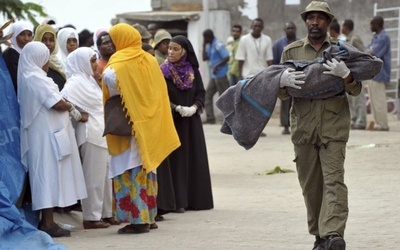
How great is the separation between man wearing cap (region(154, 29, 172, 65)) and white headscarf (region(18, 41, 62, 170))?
240cm

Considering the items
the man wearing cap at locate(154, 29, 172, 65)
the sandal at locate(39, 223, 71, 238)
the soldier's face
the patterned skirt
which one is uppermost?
the soldier's face

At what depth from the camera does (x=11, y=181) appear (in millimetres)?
9992

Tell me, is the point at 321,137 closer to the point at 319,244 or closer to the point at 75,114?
the point at 319,244

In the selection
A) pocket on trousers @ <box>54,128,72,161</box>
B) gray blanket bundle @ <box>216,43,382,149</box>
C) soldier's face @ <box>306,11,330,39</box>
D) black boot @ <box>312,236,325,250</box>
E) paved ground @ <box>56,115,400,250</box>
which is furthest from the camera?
pocket on trousers @ <box>54,128,72,161</box>

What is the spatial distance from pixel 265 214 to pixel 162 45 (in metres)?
2.20

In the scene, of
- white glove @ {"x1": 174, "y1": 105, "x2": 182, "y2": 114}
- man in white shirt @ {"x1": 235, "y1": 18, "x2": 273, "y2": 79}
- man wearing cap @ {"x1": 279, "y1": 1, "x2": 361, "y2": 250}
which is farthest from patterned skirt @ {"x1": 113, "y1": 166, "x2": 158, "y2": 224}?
man in white shirt @ {"x1": 235, "y1": 18, "x2": 273, "y2": 79}

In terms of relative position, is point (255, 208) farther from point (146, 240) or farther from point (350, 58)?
point (350, 58)

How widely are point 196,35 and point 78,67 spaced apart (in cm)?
1469

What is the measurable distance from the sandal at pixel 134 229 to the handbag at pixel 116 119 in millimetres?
806

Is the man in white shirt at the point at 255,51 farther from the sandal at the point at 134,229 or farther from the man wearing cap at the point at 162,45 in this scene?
the sandal at the point at 134,229

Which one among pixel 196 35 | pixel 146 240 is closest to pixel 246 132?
pixel 146 240

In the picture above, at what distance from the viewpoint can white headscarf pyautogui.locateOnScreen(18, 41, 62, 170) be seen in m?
10.3

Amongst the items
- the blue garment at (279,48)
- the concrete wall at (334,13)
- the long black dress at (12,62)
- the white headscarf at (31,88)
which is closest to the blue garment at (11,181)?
the white headscarf at (31,88)

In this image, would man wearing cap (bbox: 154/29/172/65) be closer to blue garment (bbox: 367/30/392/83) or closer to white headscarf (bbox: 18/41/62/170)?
white headscarf (bbox: 18/41/62/170)
